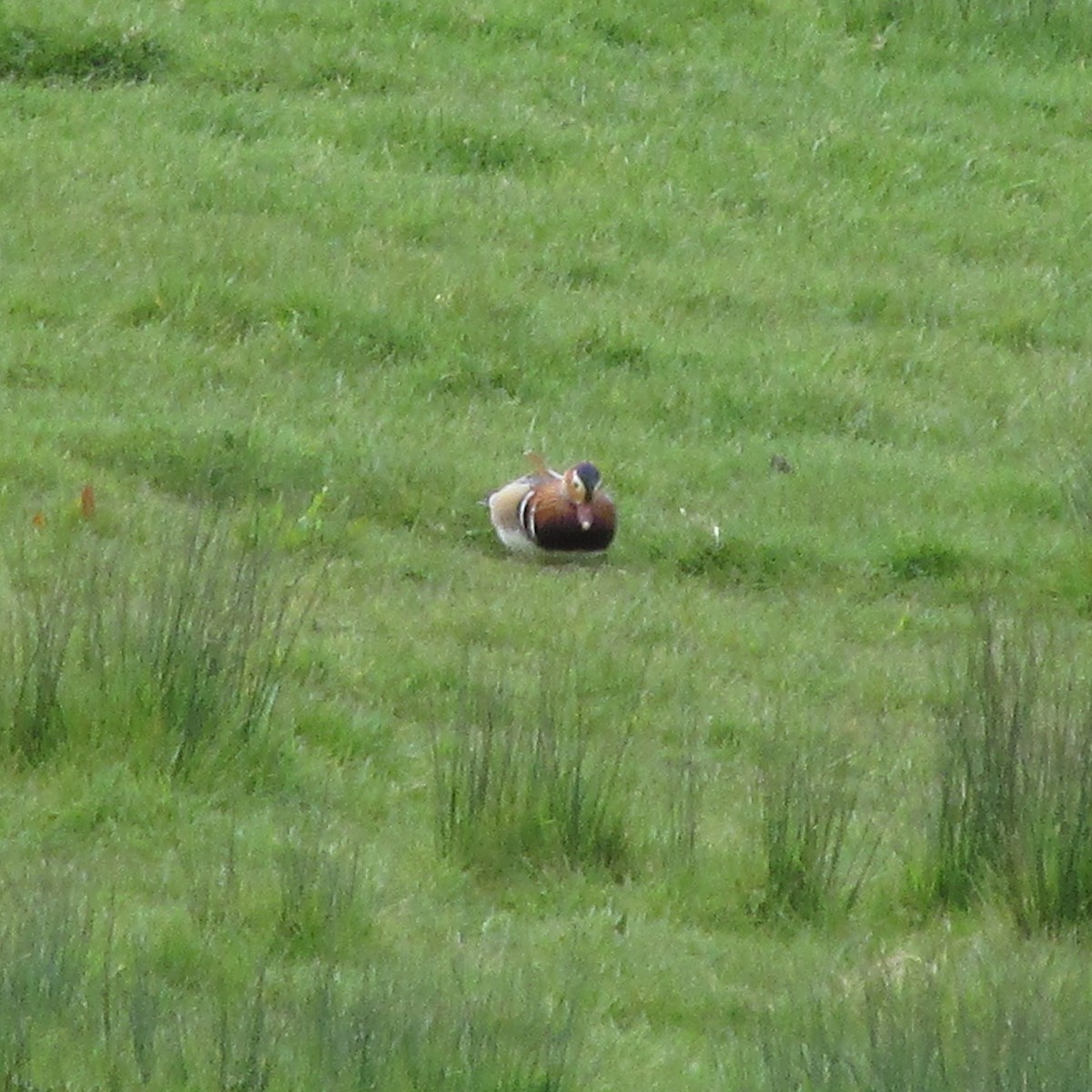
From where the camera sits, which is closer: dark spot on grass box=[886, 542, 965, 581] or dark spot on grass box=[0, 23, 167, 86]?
dark spot on grass box=[886, 542, 965, 581]

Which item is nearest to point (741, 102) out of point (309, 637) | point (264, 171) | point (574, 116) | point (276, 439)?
point (574, 116)

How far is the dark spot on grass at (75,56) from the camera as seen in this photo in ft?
41.3

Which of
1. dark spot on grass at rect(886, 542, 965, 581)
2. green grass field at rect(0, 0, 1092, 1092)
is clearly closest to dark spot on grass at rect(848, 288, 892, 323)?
green grass field at rect(0, 0, 1092, 1092)

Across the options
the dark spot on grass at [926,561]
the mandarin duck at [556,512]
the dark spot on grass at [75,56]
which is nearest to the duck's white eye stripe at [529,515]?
the mandarin duck at [556,512]

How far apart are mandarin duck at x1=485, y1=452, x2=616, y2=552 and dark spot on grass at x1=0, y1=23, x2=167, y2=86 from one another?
15.7ft

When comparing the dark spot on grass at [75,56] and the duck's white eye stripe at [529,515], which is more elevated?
the dark spot on grass at [75,56]

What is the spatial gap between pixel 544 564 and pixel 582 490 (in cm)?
40

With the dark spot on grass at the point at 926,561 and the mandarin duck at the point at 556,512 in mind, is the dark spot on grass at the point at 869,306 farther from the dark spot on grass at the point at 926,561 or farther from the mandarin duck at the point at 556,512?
the mandarin duck at the point at 556,512

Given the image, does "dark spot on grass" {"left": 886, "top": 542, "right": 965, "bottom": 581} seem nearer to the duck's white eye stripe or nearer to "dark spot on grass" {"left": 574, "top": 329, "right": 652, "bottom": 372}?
the duck's white eye stripe

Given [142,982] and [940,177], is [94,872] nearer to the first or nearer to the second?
[142,982]

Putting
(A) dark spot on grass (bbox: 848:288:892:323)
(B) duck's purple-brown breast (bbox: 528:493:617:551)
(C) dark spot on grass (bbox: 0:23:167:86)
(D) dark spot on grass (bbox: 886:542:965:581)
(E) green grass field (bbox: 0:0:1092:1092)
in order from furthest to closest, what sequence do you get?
(C) dark spot on grass (bbox: 0:23:167:86) → (A) dark spot on grass (bbox: 848:288:892:323) → (D) dark spot on grass (bbox: 886:542:965:581) → (B) duck's purple-brown breast (bbox: 528:493:617:551) → (E) green grass field (bbox: 0:0:1092:1092)

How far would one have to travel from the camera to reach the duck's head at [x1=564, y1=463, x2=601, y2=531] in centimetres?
861

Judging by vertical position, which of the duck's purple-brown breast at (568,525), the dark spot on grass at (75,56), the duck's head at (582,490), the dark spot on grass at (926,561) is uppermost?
the dark spot on grass at (75,56)

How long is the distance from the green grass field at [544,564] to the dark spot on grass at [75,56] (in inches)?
0.8
